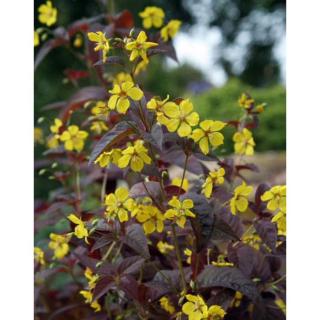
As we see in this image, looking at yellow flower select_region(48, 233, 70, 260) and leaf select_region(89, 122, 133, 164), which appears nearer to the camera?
leaf select_region(89, 122, 133, 164)

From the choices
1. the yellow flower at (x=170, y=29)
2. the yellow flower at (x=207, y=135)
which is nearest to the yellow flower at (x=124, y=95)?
the yellow flower at (x=207, y=135)

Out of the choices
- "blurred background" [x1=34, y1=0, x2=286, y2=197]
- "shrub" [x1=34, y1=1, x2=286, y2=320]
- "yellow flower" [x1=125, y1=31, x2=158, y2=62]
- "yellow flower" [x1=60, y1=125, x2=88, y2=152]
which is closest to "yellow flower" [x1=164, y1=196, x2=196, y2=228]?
"shrub" [x1=34, y1=1, x2=286, y2=320]

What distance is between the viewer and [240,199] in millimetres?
1246

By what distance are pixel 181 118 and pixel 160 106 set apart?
41 mm

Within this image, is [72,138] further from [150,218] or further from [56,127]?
[150,218]

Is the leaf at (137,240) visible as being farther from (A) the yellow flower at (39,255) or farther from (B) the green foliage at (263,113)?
(B) the green foliage at (263,113)

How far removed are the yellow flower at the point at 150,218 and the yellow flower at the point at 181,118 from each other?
0.20 meters

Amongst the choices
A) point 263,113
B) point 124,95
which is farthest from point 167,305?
point 263,113

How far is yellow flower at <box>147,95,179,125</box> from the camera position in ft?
3.45

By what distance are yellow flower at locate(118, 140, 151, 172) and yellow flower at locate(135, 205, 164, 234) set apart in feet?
0.39

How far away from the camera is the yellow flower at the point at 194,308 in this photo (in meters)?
1.11

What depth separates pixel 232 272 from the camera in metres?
1.19

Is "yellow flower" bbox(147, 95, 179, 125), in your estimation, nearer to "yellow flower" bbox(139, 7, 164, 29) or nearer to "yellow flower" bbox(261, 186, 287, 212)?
Answer: "yellow flower" bbox(261, 186, 287, 212)

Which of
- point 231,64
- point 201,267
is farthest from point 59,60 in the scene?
point 201,267
